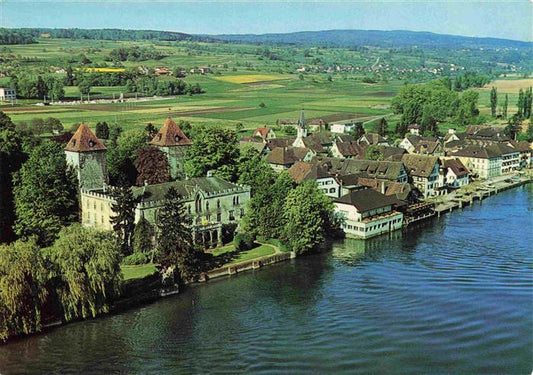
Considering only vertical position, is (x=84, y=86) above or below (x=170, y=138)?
above

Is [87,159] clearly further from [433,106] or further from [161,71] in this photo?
[161,71]

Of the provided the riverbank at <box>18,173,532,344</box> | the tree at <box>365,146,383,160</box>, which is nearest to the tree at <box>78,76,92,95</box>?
the tree at <box>365,146,383,160</box>

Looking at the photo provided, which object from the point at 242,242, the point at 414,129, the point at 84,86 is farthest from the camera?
the point at 84,86

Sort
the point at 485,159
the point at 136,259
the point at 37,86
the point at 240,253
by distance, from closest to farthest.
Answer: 1. the point at 136,259
2. the point at 240,253
3. the point at 485,159
4. the point at 37,86

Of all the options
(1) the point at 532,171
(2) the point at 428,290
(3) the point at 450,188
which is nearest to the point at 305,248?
(2) the point at 428,290

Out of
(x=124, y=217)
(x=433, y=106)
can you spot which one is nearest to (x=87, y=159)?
(x=124, y=217)

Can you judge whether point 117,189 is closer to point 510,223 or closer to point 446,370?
point 446,370

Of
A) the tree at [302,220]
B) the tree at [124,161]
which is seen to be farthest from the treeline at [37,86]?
the tree at [302,220]
